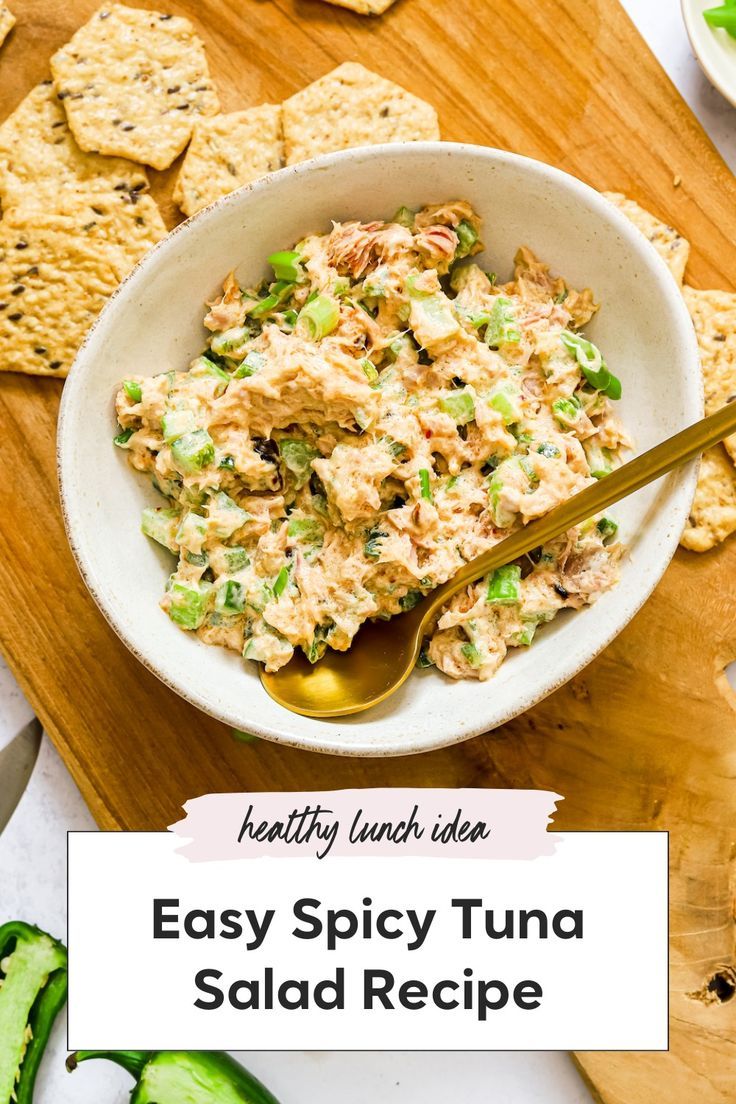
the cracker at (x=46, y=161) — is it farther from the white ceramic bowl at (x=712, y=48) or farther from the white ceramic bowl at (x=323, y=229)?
the white ceramic bowl at (x=712, y=48)

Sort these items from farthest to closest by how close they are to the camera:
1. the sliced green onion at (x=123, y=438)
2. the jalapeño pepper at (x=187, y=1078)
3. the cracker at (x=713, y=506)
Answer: the jalapeño pepper at (x=187, y=1078) → the cracker at (x=713, y=506) → the sliced green onion at (x=123, y=438)

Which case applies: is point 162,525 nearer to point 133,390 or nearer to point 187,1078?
point 133,390

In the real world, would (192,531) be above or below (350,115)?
below

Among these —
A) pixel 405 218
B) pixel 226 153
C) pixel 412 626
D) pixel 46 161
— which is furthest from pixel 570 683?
pixel 46 161

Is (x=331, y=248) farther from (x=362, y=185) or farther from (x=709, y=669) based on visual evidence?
(x=709, y=669)

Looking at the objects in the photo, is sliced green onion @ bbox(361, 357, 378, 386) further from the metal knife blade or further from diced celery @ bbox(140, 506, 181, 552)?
the metal knife blade

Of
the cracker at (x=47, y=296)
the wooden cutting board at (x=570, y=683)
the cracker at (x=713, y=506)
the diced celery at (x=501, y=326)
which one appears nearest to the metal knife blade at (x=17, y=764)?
the wooden cutting board at (x=570, y=683)

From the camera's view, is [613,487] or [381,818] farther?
[381,818]
